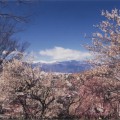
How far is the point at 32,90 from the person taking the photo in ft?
80.0

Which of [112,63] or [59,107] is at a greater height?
[112,63]

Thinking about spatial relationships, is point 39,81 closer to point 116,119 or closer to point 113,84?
point 113,84

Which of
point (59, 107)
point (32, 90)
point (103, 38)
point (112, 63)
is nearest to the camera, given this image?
point (112, 63)

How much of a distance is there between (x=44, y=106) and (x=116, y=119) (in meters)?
6.42

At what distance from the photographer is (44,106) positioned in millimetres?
25688

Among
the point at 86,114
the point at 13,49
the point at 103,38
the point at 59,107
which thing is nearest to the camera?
the point at 103,38

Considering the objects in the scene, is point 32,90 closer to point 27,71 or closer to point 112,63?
point 27,71

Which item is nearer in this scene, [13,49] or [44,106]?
[44,106]

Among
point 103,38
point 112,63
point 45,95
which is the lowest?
point 45,95

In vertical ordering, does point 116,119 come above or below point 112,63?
below

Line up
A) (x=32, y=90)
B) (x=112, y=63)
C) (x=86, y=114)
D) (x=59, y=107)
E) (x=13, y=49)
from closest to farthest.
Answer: (x=112, y=63), (x=32, y=90), (x=59, y=107), (x=86, y=114), (x=13, y=49)

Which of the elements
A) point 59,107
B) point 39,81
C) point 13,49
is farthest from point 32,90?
point 13,49

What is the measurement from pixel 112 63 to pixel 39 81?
7.15 m

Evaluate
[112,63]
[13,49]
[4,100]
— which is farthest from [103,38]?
[13,49]
